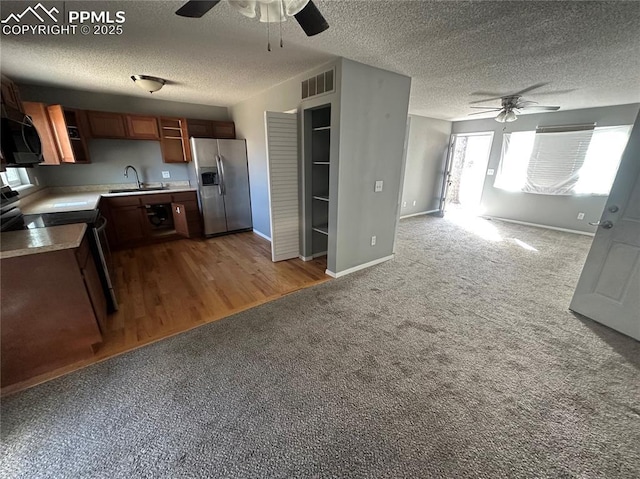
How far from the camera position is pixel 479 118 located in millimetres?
5941

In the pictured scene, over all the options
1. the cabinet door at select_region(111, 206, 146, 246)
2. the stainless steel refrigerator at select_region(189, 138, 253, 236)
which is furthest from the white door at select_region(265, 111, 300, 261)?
the cabinet door at select_region(111, 206, 146, 246)

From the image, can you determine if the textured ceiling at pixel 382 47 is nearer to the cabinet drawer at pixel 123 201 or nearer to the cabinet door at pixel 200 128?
the cabinet door at pixel 200 128

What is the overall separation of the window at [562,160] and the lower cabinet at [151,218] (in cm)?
679

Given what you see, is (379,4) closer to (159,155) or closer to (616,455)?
(616,455)

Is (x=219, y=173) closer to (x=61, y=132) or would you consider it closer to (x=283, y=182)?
(x=283, y=182)

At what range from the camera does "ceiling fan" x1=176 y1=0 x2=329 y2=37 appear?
1.18 m

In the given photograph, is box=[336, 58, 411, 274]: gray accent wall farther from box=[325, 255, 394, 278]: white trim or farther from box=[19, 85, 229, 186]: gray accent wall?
box=[19, 85, 229, 186]: gray accent wall

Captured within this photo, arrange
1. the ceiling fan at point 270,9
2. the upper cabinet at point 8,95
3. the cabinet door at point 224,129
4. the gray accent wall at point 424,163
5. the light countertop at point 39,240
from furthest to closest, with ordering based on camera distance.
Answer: the gray accent wall at point 424,163
the cabinet door at point 224,129
the upper cabinet at point 8,95
the light countertop at point 39,240
the ceiling fan at point 270,9

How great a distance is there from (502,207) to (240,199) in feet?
19.9

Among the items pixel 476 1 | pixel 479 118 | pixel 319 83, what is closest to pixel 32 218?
pixel 319 83

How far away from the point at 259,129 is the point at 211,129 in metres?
1.19

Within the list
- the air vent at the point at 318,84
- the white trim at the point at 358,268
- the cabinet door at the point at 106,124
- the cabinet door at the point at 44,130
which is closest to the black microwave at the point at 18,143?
the cabinet door at the point at 44,130

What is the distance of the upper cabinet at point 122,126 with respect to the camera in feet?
12.6

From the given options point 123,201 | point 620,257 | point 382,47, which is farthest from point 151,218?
point 620,257
